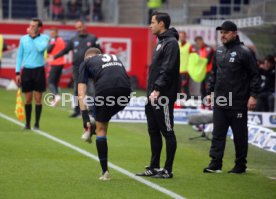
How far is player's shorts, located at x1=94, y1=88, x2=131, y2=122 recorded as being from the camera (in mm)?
11188

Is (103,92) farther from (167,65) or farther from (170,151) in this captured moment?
(170,151)

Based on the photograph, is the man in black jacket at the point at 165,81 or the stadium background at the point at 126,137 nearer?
the stadium background at the point at 126,137

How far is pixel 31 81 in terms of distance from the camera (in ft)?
56.7

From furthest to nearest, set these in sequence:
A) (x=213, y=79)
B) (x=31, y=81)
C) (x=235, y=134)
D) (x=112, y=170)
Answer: (x=31, y=81) < (x=213, y=79) < (x=235, y=134) < (x=112, y=170)

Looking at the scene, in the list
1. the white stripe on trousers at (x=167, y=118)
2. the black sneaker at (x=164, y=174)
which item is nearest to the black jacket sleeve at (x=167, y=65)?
the white stripe on trousers at (x=167, y=118)

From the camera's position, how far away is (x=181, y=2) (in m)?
29.3

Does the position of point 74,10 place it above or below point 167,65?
below

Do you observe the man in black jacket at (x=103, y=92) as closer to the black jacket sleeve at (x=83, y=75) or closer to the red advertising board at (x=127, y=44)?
the black jacket sleeve at (x=83, y=75)

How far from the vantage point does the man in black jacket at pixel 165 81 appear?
11.4m

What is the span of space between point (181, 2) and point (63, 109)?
7476mm

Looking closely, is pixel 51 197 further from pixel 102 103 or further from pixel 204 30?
pixel 204 30

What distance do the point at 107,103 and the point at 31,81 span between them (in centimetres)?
629

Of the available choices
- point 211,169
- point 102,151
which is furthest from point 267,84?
point 102,151

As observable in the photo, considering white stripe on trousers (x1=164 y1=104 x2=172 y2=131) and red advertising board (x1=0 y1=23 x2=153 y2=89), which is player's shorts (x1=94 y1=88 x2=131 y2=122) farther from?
red advertising board (x1=0 y1=23 x2=153 y2=89)
